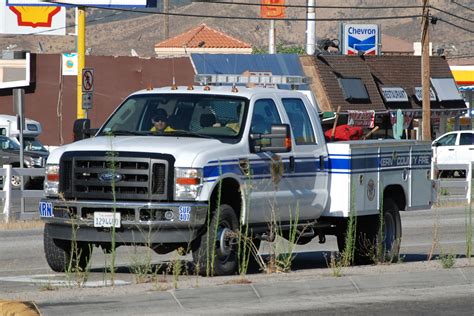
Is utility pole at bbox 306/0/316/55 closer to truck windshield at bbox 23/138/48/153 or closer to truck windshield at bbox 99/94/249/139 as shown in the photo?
truck windshield at bbox 23/138/48/153

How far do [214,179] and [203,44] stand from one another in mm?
98145

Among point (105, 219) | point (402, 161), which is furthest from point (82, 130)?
point (402, 161)

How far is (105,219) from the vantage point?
1373 cm

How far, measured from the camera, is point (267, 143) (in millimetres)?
14664

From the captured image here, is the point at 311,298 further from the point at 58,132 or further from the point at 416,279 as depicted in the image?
the point at 58,132

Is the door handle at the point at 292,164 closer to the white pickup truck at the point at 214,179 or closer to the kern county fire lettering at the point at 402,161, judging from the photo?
the white pickup truck at the point at 214,179

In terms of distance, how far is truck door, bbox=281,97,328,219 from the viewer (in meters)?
15.3

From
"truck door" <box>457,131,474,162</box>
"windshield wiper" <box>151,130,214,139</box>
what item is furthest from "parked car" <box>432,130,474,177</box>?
"windshield wiper" <box>151,130,214,139</box>

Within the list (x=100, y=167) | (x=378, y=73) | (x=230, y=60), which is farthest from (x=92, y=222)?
(x=378, y=73)

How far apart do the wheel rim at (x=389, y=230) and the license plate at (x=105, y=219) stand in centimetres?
445

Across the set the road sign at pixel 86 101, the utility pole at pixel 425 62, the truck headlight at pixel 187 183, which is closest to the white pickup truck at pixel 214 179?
the truck headlight at pixel 187 183

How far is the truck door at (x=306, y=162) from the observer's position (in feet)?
50.2

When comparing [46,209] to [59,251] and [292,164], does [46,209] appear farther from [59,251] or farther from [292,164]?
[292,164]

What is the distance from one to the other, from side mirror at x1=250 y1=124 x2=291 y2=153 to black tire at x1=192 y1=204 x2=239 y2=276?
0.93 m
